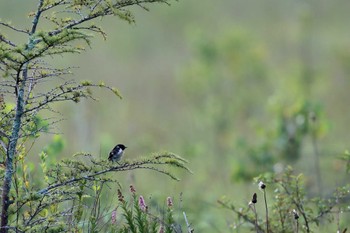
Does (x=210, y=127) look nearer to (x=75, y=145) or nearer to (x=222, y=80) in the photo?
(x=222, y=80)

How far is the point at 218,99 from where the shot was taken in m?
30.0

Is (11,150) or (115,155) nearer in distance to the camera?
(11,150)

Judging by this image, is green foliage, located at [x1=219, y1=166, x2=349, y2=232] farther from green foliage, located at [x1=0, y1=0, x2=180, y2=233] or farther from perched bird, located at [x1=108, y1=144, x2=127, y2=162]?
green foliage, located at [x1=0, y1=0, x2=180, y2=233]

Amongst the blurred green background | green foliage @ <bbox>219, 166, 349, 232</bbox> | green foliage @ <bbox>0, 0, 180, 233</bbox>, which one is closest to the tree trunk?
green foliage @ <bbox>0, 0, 180, 233</bbox>

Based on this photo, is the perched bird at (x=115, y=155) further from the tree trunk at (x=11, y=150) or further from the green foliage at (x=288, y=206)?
the green foliage at (x=288, y=206)

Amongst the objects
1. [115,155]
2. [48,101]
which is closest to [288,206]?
[115,155]

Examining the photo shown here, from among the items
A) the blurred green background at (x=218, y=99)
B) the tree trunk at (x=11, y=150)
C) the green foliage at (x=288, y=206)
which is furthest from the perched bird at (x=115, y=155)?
the green foliage at (x=288, y=206)

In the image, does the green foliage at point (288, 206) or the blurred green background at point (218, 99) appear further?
the blurred green background at point (218, 99)

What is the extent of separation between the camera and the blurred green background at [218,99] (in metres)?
16.8

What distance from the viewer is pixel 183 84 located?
102ft

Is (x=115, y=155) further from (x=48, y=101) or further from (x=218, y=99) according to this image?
(x=218, y=99)

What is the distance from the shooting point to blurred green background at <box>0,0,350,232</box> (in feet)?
55.2

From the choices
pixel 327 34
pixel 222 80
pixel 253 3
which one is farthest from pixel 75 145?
pixel 253 3

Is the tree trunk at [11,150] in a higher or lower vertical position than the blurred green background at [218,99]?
lower
